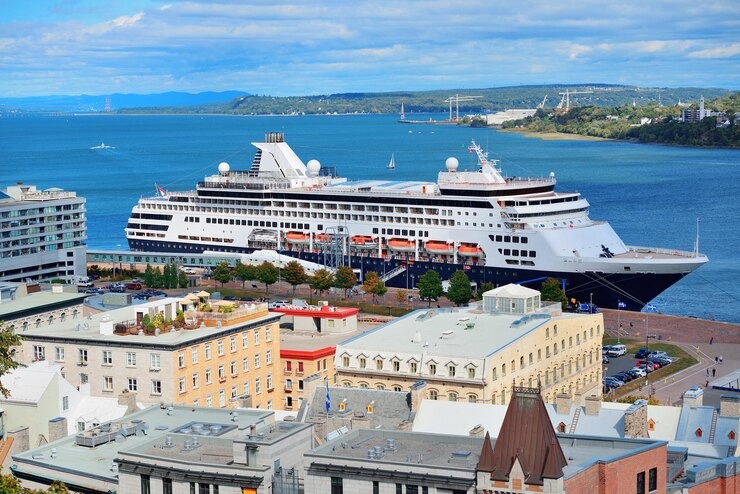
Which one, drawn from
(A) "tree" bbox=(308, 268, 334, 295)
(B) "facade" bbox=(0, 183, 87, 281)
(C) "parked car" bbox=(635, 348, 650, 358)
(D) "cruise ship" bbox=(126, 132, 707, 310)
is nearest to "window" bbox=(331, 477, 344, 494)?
(C) "parked car" bbox=(635, 348, 650, 358)

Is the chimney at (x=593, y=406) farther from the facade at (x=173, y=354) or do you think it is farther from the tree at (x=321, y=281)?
the tree at (x=321, y=281)

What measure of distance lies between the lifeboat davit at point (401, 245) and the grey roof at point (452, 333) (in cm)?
4652

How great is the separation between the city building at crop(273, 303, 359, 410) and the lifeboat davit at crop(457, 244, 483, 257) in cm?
4138

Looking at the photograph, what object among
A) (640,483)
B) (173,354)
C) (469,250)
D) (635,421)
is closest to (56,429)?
(173,354)

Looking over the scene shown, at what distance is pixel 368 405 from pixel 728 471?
43.0 ft

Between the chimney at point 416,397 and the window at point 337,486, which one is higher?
the window at point 337,486

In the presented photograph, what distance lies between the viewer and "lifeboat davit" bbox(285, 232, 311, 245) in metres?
107

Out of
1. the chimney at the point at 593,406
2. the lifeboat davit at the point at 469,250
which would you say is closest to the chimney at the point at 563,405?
the chimney at the point at 593,406

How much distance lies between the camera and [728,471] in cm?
2841

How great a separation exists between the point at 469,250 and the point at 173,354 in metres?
56.5

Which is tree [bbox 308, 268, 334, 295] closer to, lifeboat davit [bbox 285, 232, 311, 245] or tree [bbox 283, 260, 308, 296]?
tree [bbox 283, 260, 308, 296]

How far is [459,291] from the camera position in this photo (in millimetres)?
84438

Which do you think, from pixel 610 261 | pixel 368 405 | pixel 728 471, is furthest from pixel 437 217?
pixel 728 471

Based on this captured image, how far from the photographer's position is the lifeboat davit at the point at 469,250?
316 ft
